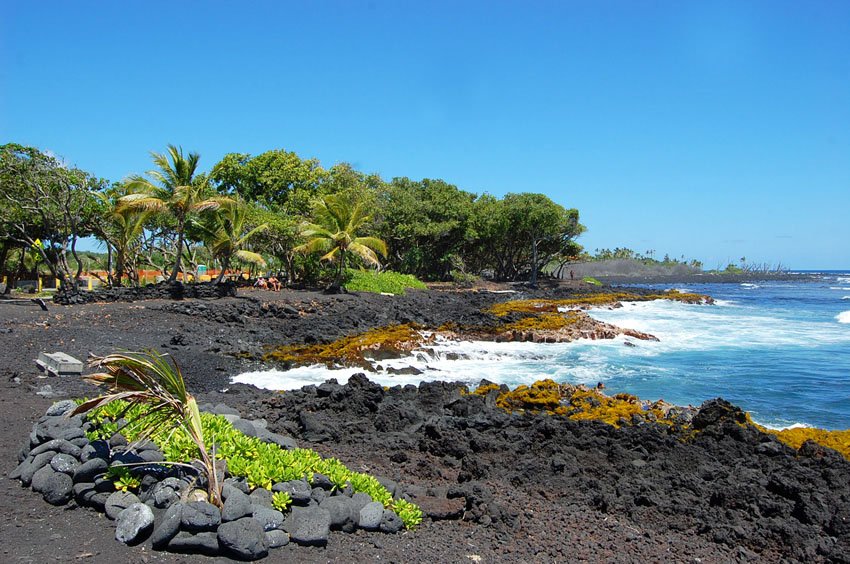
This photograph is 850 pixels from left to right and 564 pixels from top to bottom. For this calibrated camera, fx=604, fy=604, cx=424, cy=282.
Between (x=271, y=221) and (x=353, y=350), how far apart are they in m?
12.9

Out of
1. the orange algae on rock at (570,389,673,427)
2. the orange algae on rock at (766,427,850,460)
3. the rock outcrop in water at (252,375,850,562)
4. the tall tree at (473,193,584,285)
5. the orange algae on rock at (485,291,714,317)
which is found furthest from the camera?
the tall tree at (473,193,584,285)

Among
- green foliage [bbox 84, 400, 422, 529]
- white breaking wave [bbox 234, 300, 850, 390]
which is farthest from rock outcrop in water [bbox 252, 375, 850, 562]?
white breaking wave [bbox 234, 300, 850, 390]

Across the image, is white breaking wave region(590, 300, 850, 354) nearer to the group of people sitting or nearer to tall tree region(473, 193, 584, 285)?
tall tree region(473, 193, 584, 285)

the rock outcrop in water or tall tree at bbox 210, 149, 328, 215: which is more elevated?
tall tree at bbox 210, 149, 328, 215

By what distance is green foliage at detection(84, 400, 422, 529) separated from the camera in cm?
512

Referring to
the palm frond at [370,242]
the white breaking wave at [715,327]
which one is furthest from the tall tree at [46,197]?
the white breaking wave at [715,327]

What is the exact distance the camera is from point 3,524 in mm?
4574

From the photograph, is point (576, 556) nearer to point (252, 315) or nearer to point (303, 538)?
point (303, 538)

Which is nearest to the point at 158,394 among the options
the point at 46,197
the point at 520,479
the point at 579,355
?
the point at 520,479

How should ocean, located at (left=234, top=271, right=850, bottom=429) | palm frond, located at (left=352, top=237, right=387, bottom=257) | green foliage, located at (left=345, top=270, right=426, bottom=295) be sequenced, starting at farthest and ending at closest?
1. green foliage, located at (left=345, top=270, right=426, bottom=295)
2. palm frond, located at (left=352, top=237, right=387, bottom=257)
3. ocean, located at (left=234, top=271, right=850, bottom=429)

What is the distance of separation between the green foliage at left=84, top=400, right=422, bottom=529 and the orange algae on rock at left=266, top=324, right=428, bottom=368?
28.8 ft

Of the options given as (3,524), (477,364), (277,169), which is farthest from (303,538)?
(277,169)

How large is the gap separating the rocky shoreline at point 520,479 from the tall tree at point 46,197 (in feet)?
28.9

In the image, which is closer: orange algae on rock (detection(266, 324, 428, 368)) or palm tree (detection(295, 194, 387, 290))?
orange algae on rock (detection(266, 324, 428, 368))
